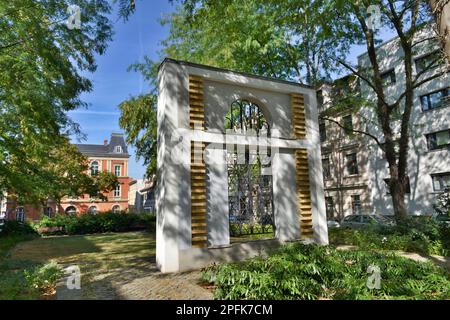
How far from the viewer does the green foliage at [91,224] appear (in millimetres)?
22328

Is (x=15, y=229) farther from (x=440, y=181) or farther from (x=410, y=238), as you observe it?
(x=440, y=181)

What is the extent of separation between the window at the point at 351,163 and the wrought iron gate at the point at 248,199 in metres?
21.0

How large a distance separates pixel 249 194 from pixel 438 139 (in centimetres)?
2039

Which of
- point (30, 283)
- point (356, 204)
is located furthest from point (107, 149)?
point (30, 283)

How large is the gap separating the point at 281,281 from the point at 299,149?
5.49m

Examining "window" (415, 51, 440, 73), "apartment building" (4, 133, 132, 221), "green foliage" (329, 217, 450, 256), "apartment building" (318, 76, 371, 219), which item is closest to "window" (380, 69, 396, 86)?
"window" (415, 51, 440, 73)

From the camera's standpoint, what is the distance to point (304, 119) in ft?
33.7

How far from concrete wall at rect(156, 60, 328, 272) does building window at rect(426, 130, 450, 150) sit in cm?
1756

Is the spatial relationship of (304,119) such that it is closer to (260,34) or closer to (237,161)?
(237,161)

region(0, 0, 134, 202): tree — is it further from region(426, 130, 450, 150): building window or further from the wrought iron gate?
region(426, 130, 450, 150): building window

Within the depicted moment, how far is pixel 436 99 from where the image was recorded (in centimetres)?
2328
